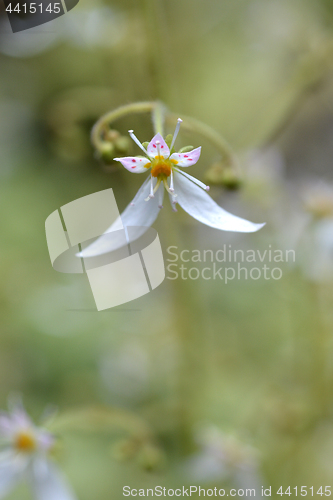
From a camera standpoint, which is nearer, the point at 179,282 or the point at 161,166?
the point at 161,166

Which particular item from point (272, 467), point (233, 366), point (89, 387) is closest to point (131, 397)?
point (89, 387)
